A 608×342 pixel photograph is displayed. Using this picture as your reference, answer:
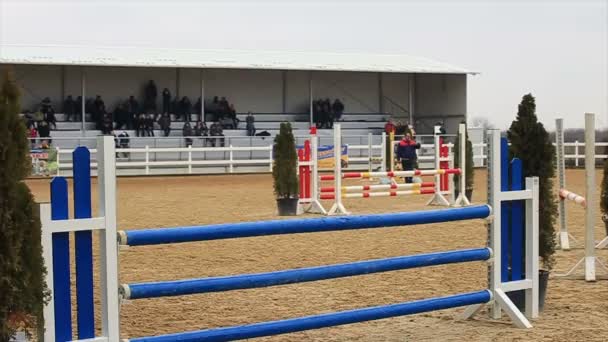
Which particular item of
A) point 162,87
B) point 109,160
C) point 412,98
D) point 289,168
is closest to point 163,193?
point 289,168

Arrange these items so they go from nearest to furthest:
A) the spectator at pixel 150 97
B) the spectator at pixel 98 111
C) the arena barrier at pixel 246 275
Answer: the arena barrier at pixel 246 275 < the spectator at pixel 98 111 < the spectator at pixel 150 97

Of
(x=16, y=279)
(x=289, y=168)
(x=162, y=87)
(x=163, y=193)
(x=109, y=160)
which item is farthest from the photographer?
(x=162, y=87)

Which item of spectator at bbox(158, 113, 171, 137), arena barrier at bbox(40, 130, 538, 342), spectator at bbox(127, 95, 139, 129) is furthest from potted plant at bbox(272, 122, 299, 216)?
spectator at bbox(127, 95, 139, 129)

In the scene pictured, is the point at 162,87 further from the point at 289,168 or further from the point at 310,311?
the point at 310,311

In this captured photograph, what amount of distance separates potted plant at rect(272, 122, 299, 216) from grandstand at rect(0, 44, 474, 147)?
18.5 meters

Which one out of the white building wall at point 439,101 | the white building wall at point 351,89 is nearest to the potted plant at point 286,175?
the white building wall at point 439,101

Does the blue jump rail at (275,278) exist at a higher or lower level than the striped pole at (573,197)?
lower

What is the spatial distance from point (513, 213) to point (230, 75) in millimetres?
35555

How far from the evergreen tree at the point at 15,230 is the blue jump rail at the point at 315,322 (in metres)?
0.78

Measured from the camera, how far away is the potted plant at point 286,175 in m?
16.8

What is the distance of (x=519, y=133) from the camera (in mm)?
7273

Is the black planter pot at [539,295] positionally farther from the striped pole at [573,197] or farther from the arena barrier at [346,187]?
the arena barrier at [346,187]

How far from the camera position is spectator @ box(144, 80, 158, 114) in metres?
38.4

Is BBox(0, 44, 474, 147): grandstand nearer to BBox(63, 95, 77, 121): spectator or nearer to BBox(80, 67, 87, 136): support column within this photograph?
BBox(80, 67, 87, 136): support column
